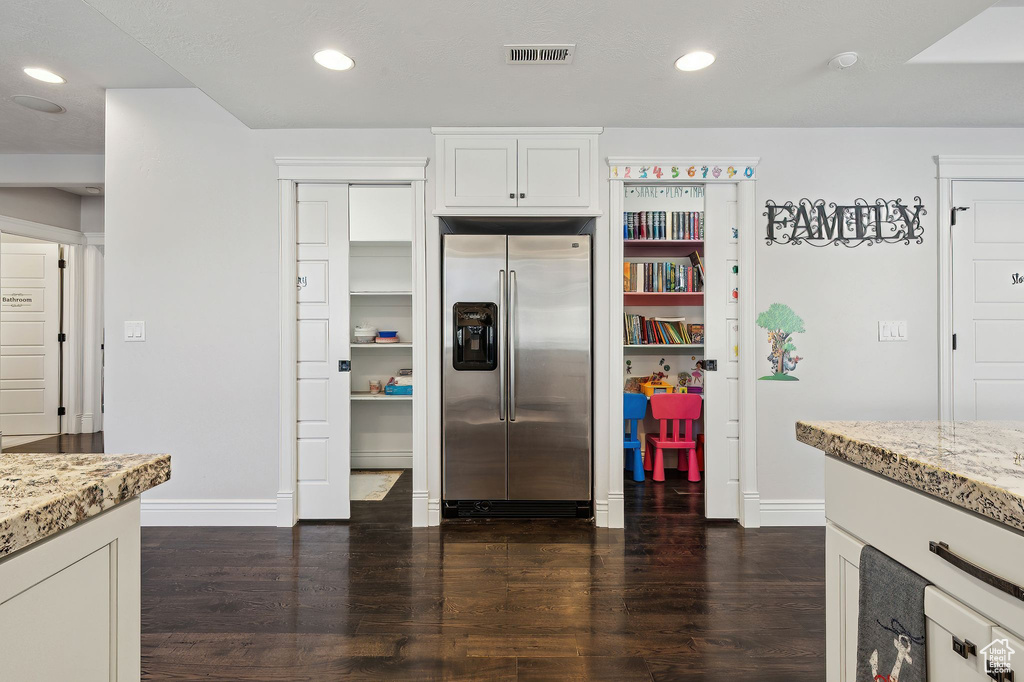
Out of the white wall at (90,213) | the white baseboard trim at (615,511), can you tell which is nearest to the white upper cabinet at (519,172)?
the white baseboard trim at (615,511)

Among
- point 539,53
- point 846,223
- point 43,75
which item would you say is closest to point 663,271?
point 846,223

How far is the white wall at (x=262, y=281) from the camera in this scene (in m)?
2.90

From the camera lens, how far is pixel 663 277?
403cm

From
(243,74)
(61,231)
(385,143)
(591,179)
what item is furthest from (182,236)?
(61,231)

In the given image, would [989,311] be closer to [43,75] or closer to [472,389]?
[472,389]

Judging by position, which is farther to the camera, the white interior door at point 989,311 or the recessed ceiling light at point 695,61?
the white interior door at point 989,311

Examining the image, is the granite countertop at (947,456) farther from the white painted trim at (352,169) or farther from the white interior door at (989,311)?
the white painted trim at (352,169)

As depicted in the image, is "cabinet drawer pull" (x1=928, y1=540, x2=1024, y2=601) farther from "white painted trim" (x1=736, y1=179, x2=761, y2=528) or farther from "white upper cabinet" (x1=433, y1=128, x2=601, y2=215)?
"white upper cabinet" (x1=433, y1=128, x2=601, y2=215)

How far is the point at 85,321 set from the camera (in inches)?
208

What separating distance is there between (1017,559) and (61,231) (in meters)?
6.83

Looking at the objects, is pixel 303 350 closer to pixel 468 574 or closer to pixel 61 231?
pixel 468 574

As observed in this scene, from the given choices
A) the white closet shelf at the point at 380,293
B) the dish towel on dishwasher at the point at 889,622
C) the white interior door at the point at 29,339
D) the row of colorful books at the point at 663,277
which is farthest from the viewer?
the white interior door at the point at 29,339

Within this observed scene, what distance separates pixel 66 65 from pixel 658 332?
4064 millimetres

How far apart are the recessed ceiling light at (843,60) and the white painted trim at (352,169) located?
6.83ft
